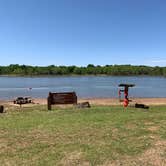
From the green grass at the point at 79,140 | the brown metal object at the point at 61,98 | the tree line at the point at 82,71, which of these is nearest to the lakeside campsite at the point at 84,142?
the green grass at the point at 79,140

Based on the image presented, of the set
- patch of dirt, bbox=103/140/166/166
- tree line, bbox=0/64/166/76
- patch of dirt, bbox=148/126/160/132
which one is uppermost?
tree line, bbox=0/64/166/76

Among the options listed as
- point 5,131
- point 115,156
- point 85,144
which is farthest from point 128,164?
point 5,131

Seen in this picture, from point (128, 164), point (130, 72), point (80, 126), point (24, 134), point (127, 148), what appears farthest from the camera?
point (130, 72)

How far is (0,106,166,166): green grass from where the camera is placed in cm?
609

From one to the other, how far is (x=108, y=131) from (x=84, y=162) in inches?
108

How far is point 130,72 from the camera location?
193 meters

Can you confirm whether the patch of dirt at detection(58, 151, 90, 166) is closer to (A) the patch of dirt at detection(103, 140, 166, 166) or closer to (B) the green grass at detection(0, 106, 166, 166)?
(B) the green grass at detection(0, 106, 166, 166)

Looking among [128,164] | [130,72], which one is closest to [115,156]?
[128,164]

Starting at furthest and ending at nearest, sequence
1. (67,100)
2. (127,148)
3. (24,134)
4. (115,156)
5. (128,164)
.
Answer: (67,100) < (24,134) < (127,148) < (115,156) < (128,164)

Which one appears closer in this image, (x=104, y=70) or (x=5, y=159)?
(x=5, y=159)

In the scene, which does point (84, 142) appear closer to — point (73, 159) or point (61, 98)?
point (73, 159)

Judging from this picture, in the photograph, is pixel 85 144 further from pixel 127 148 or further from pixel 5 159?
pixel 5 159

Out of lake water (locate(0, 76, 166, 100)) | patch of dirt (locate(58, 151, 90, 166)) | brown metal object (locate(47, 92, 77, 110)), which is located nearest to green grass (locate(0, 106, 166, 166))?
patch of dirt (locate(58, 151, 90, 166))

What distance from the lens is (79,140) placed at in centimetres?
750
